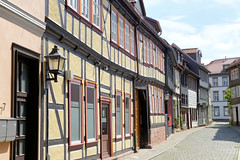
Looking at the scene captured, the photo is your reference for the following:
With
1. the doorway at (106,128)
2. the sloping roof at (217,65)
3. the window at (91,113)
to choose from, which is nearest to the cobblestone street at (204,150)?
the doorway at (106,128)

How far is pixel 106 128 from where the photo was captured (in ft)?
44.7

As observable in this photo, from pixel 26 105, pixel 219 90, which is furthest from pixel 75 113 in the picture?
pixel 219 90

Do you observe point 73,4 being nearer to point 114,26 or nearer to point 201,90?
point 114,26

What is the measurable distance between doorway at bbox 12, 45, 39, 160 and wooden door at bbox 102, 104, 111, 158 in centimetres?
554

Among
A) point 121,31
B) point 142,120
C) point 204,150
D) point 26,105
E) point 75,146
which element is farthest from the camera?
point 142,120

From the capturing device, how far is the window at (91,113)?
1138 centimetres

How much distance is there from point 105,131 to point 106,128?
0.52ft

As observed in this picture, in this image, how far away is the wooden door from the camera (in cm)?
1324

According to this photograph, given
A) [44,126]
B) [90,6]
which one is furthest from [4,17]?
[90,6]

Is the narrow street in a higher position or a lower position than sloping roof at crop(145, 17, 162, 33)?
lower

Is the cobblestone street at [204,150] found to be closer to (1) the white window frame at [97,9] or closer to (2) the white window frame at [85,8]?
(1) the white window frame at [97,9]

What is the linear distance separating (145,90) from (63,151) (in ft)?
36.0

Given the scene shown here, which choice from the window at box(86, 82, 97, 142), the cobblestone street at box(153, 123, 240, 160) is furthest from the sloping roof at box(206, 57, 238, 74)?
the window at box(86, 82, 97, 142)

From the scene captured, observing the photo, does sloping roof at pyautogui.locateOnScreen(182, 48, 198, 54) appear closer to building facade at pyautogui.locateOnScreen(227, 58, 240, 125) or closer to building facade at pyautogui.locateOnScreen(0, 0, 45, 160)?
building facade at pyautogui.locateOnScreen(227, 58, 240, 125)
